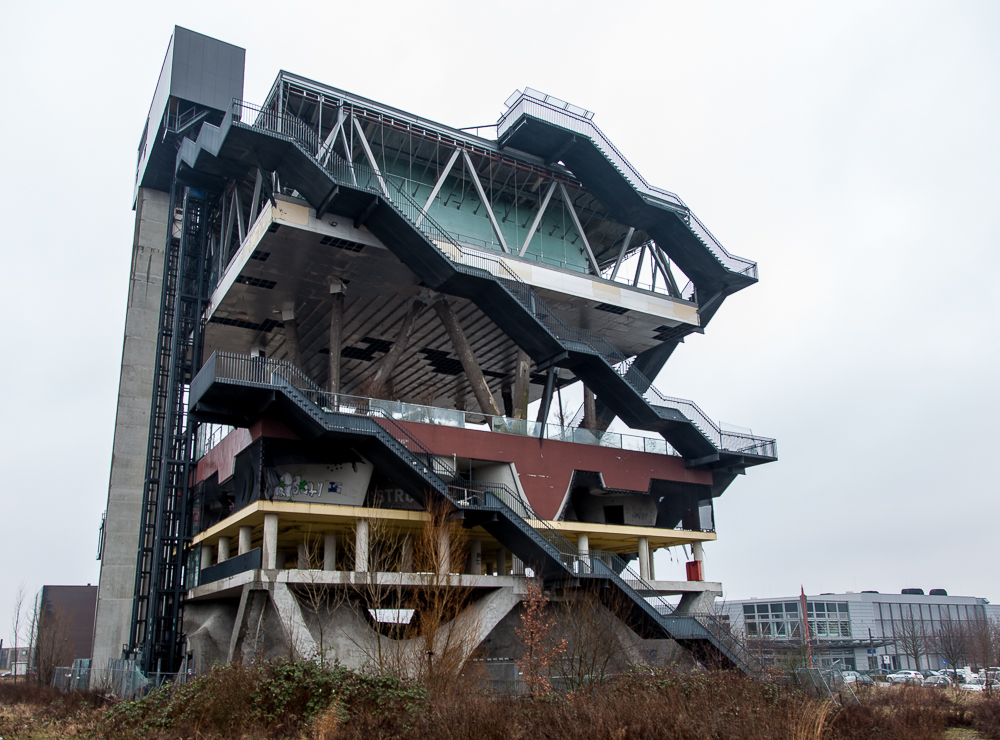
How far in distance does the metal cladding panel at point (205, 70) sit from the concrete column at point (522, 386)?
930 inches

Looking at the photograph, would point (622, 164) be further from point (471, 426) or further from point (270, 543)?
point (270, 543)

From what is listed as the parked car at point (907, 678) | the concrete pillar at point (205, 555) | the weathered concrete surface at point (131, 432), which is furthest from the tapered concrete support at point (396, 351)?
the parked car at point (907, 678)

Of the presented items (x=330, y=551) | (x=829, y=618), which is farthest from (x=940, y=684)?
(x=829, y=618)

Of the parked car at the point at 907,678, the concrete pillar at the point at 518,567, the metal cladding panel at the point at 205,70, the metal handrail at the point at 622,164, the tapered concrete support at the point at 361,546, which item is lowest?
the parked car at the point at 907,678

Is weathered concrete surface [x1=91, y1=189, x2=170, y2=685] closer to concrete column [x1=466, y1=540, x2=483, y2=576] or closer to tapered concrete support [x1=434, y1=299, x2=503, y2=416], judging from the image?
tapered concrete support [x1=434, y1=299, x2=503, y2=416]

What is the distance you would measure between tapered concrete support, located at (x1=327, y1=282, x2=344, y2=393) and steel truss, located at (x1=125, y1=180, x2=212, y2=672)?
897cm

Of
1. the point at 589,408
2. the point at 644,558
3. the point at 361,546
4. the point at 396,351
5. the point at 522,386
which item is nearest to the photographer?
the point at 361,546

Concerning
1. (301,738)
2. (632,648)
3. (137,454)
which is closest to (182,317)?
(137,454)

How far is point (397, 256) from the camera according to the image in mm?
40031

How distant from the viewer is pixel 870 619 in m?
111

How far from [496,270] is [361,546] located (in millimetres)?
16066

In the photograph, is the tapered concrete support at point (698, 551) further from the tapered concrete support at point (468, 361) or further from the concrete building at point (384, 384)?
the tapered concrete support at point (468, 361)

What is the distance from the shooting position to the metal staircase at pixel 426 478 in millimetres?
35312

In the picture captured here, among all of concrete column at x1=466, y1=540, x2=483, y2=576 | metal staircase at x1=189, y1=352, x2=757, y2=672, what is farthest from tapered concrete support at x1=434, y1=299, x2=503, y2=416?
concrete column at x1=466, y1=540, x2=483, y2=576
